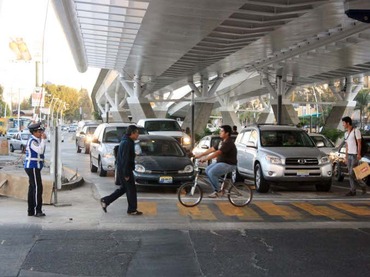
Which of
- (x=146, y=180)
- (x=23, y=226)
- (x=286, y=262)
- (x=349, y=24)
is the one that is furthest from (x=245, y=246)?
(x=349, y=24)

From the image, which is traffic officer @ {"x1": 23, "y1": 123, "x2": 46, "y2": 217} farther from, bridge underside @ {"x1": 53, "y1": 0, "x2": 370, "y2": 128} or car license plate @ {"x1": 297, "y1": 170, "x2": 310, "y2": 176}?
bridge underside @ {"x1": 53, "y1": 0, "x2": 370, "y2": 128}

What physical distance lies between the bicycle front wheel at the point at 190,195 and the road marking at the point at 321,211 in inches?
88.1

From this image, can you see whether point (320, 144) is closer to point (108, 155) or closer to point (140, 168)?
point (108, 155)

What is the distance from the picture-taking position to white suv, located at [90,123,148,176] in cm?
1712

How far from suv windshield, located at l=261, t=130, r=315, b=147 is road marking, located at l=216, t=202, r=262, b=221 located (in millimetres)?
3813

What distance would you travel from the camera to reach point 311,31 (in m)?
22.2

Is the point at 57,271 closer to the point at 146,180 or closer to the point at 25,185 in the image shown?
the point at 25,185

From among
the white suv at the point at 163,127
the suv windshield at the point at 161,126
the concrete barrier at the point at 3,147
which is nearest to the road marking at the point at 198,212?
the white suv at the point at 163,127

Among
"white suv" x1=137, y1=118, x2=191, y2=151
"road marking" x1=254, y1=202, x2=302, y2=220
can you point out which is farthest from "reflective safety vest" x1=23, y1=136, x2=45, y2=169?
"white suv" x1=137, y1=118, x2=191, y2=151

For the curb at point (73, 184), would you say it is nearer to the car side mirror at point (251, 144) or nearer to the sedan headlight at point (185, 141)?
the car side mirror at point (251, 144)

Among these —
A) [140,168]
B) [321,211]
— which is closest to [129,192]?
[140,168]

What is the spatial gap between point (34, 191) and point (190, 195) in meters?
3.27

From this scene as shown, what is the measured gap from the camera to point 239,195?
36.1 ft

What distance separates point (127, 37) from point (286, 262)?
18.9m
